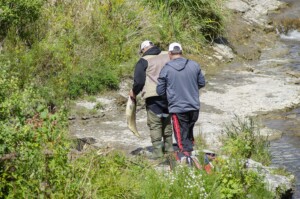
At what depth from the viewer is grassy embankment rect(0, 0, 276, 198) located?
5523mm

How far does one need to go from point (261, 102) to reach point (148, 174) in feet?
21.1

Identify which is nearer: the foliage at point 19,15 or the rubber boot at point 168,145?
the rubber boot at point 168,145

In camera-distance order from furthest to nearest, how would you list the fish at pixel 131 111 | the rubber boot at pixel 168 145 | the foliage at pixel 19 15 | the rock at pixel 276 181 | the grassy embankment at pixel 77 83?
the foliage at pixel 19 15
the fish at pixel 131 111
the rubber boot at pixel 168 145
the rock at pixel 276 181
the grassy embankment at pixel 77 83

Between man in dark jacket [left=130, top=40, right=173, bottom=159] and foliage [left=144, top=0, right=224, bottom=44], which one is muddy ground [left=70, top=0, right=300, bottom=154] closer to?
foliage [left=144, top=0, right=224, bottom=44]

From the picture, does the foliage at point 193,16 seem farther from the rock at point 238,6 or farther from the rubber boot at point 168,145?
the rubber boot at point 168,145

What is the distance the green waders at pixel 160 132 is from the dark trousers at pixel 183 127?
27.6 inches

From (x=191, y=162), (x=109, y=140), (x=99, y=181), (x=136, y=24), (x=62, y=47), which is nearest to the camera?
(x=99, y=181)

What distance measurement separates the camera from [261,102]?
41.4 ft

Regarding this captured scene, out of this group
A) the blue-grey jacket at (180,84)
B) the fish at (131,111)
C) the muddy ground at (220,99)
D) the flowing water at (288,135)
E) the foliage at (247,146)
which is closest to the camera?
the foliage at (247,146)

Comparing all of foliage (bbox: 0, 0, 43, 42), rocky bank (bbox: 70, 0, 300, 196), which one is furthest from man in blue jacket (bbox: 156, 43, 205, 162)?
foliage (bbox: 0, 0, 43, 42)

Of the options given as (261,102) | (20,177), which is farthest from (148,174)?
(261,102)

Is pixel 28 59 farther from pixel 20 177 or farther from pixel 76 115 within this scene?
pixel 20 177

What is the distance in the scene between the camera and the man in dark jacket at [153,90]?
8414 mm

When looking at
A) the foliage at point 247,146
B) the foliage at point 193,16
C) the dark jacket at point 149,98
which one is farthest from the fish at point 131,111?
the foliage at point 193,16
